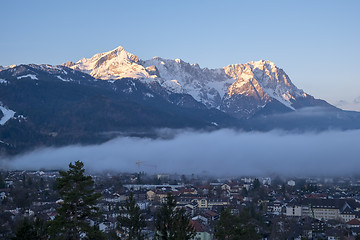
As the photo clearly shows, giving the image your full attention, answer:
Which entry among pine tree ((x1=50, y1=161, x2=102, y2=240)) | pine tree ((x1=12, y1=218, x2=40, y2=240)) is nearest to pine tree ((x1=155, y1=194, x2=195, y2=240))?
pine tree ((x1=50, y1=161, x2=102, y2=240))

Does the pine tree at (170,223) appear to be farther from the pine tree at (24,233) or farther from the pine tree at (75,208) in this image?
the pine tree at (24,233)

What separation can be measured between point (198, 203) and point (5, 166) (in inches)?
3780

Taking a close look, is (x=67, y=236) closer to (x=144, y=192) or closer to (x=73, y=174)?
(x=73, y=174)

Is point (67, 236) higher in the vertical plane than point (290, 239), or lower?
higher

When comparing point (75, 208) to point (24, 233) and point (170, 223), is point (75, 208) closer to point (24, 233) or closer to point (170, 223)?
point (24, 233)

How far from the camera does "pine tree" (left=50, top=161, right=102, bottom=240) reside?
82.1ft

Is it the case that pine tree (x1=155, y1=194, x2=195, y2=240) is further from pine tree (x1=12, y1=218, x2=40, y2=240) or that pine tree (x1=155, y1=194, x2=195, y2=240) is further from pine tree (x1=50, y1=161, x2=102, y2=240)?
pine tree (x1=12, y1=218, x2=40, y2=240)

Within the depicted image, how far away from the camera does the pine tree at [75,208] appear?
25.0 metres

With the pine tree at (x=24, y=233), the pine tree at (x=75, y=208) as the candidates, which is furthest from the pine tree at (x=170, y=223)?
the pine tree at (x=24, y=233)

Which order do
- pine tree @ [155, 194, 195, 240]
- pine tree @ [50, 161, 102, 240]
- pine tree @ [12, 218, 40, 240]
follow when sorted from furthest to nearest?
1. pine tree @ [155, 194, 195, 240]
2. pine tree @ [12, 218, 40, 240]
3. pine tree @ [50, 161, 102, 240]

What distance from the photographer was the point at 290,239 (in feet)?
196

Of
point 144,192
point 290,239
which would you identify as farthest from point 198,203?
point 290,239

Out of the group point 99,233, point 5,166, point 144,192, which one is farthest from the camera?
point 5,166

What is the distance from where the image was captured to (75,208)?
25.5 metres
